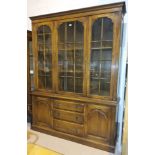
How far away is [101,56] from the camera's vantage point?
2.36 meters

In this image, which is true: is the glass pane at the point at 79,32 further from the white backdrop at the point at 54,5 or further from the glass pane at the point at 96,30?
the white backdrop at the point at 54,5

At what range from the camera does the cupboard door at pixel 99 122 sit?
2.31 meters

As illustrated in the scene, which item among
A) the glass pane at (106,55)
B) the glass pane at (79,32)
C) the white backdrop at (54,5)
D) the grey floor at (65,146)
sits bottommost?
the grey floor at (65,146)

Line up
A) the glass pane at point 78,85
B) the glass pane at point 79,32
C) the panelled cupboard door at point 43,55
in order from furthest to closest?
the panelled cupboard door at point 43,55 → the glass pane at point 78,85 → the glass pane at point 79,32

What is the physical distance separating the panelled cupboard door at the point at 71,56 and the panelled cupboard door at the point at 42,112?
41 centimetres

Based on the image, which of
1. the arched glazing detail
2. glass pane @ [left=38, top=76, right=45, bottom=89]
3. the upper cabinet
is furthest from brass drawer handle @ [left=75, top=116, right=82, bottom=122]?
glass pane @ [left=38, top=76, right=45, bottom=89]

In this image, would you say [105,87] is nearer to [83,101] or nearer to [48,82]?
[83,101]

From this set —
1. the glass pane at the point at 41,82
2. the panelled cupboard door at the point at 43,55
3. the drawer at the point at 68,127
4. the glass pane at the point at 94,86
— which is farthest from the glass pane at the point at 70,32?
the drawer at the point at 68,127

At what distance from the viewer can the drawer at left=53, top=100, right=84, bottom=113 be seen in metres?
2.48

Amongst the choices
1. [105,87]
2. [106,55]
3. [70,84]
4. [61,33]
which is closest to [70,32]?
[61,33]
